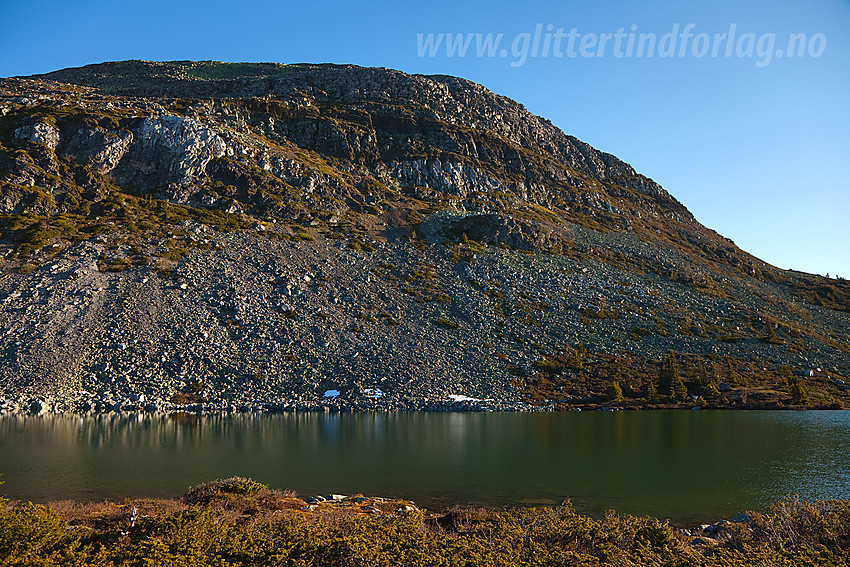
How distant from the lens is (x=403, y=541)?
12.7 metres

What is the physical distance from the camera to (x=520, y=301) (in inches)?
3716

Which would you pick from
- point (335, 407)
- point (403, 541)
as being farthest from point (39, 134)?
point (403, 541)

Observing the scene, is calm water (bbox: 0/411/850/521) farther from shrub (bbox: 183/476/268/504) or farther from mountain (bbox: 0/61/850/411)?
mountain (bbox: 0/61/850/411)

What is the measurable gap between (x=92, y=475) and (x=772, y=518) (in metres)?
32.8

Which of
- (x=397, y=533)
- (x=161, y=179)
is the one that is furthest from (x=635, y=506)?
→ (x=161, y=179)

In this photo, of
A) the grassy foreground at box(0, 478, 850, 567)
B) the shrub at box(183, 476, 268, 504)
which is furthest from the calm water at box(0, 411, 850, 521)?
the grassy foreground at box(0, 478, 850, 567)

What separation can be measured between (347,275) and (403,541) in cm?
8190

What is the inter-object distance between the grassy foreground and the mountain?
4931 cm

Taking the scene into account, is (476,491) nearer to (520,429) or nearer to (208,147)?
(520,429)

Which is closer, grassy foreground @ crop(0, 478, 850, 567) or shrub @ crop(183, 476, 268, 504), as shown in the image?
grassy foreground @ crop(0, 478, 850, 567)

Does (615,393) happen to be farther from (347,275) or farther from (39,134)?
(39,134)

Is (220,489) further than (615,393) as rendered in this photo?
No

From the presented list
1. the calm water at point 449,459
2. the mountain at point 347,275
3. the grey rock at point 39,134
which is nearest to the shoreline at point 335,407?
the mountain at point 347,275

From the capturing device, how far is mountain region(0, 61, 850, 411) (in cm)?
6631
